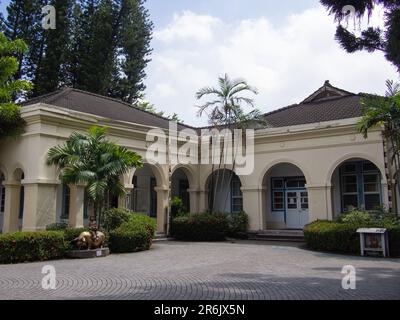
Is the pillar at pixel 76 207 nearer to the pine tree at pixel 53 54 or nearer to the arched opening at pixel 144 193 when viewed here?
the arched opening at pixel 144 193

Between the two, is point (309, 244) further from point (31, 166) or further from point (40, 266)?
Result: point (31, 166)

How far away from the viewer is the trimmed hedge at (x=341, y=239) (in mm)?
13172

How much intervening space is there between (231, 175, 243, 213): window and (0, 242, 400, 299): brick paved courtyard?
318 inches

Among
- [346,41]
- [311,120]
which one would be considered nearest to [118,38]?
[311,120]

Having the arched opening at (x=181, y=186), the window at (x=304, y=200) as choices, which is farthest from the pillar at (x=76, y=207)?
the window at (x=304, y=200)

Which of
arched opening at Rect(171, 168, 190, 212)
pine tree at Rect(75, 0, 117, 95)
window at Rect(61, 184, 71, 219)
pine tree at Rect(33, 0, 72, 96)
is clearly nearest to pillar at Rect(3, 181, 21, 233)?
window at Rect(61, 184, 71, 219)

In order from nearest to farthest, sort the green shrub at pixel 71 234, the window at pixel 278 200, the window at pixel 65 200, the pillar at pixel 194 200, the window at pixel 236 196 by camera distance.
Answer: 1. the green shrub at pixel 71 234
2. the window at pixel 65 200
3. the window at pixel 278 200
4. the pillar at pixel 194 200
5. the window at pixel 236 196

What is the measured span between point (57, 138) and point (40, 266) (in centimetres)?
551

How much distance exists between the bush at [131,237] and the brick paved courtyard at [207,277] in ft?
1.81

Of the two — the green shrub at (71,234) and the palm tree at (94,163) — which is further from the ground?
the palm tree at (94,163)

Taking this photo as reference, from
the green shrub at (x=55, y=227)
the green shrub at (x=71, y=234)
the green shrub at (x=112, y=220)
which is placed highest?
the green shrub at (x=112, y=220)

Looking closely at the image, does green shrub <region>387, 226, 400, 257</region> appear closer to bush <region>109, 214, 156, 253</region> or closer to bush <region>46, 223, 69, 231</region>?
bush <region>109, 214, 156, 253</region>

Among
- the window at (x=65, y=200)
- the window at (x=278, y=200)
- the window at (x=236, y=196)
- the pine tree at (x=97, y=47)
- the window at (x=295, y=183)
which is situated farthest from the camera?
the pine tree at (x=97, y=47)
